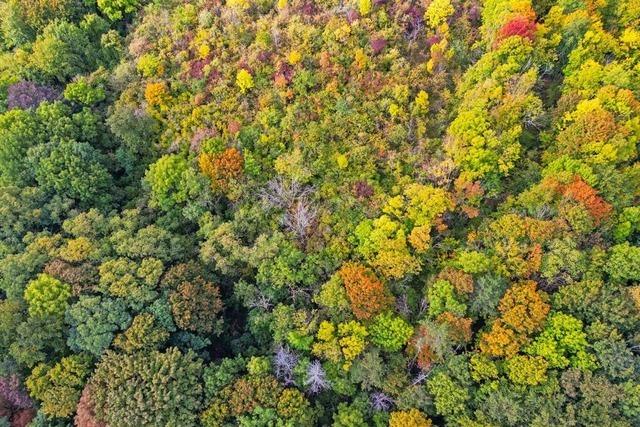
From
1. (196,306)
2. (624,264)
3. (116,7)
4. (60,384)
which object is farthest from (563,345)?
(116,7)

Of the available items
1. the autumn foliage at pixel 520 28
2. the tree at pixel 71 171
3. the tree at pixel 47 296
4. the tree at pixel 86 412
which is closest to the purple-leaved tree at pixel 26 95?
the tree at pixel 71 171

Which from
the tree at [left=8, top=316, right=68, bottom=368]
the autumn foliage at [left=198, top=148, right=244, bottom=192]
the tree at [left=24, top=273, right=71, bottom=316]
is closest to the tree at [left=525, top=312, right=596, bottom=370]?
the autumn foliage at [left=198, top=148, right=244, bottom=192]

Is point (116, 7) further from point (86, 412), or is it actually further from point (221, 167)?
point (86, 412)

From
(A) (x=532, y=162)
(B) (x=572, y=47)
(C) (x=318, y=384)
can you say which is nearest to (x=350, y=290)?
(C) (x=318, y=384)

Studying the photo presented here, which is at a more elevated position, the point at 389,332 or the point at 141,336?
the point at 141,336

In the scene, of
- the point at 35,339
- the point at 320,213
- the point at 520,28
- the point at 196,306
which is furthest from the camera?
the point at 520,28

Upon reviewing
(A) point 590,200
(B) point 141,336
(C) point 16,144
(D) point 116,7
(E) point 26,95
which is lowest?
(A) point 590,200

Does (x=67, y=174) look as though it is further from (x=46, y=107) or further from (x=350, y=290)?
(x=350, y=290)
